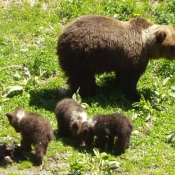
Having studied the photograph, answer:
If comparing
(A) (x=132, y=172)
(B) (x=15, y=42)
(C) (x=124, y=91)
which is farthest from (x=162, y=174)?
(B) (x=15, y=42)

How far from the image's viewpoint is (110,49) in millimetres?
12102

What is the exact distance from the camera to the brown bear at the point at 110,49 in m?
11.9

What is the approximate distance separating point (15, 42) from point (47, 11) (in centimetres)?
183

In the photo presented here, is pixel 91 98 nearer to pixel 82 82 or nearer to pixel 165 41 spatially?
pixel 82 82

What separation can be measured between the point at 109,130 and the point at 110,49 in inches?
107

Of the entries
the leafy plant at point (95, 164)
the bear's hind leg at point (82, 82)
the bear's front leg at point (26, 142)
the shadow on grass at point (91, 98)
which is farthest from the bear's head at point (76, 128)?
the bear's hind leg at point (82, 82)

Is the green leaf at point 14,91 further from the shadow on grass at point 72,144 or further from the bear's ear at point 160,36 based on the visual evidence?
the bear's ear at point 160,36

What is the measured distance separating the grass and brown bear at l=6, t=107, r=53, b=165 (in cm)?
31

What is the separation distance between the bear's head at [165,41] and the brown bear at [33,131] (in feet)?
13.4

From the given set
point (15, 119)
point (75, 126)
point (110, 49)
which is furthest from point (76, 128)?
point (110, 49)

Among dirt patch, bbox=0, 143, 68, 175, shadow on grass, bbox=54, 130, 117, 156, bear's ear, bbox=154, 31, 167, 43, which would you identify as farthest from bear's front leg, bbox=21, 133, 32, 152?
bear's ear, bbox=154, 31, 167, 43

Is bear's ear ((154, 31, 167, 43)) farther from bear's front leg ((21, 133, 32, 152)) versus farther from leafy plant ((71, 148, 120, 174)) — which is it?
bear's front leg ((21, 133, 32, 152))

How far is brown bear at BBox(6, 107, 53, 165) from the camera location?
9.41 m

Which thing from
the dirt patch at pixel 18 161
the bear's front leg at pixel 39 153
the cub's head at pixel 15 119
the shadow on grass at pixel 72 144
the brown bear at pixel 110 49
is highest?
the brown bear at pixel 110 49
